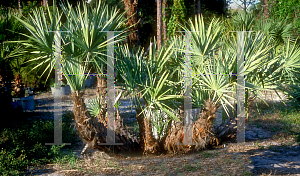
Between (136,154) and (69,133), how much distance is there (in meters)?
1.80

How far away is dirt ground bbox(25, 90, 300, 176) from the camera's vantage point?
14.8 ft

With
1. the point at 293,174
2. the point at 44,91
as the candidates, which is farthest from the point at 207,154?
the point at 44,91

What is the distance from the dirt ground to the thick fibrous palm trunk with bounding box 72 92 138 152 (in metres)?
0.21

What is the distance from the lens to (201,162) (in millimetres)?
4898

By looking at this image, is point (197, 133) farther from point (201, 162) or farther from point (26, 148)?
point (26, 148)

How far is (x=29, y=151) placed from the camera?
5.22m

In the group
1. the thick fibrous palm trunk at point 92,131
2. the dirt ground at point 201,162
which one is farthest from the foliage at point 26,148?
the thick fibrous palm trunk at point 92,131

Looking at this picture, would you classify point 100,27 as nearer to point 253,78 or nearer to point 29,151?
point 29,151

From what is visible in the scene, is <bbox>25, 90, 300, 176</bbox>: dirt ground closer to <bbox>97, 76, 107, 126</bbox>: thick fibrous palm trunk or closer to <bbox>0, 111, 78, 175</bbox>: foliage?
<bbox>0, 111, 78, 175</bbox>: foliage

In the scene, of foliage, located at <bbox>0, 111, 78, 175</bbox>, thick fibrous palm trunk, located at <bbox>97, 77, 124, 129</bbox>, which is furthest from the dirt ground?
thick fibrous palm trunk, located at <bbox>97, 77, 124, 129</bbox>

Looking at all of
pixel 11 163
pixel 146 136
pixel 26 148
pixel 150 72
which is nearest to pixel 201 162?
pixel 146 136

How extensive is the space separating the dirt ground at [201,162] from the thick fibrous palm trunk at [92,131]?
0.21 meters

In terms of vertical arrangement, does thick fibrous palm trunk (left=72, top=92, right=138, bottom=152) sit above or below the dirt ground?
above

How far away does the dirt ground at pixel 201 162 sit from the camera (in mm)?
4511
